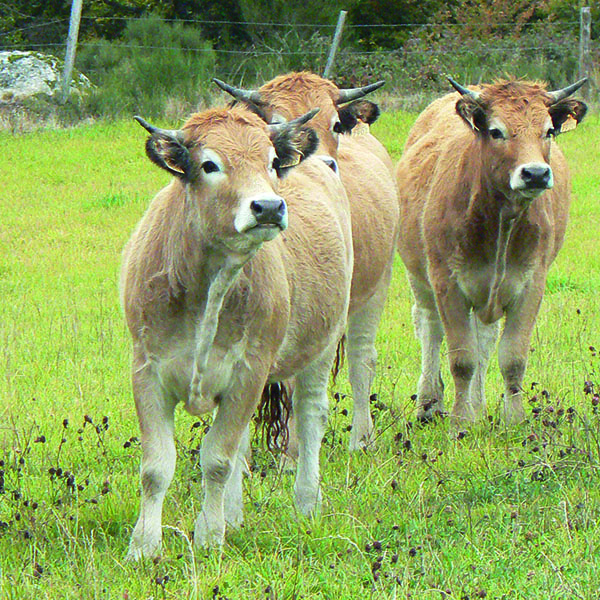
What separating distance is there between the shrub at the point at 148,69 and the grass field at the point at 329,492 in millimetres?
10296

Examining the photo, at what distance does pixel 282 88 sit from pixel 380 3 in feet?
71.2

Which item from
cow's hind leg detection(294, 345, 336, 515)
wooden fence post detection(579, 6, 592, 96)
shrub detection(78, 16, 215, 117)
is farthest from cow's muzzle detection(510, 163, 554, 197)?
wooden fence post detection(579, 6, 592, 96)

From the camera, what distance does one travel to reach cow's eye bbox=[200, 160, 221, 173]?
4.58 meters

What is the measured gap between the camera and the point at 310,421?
19.1 feet

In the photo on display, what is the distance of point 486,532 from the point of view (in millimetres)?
4727

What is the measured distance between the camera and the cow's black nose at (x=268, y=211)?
4258 millimetres

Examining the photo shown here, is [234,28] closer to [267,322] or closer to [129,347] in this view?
[129,347]

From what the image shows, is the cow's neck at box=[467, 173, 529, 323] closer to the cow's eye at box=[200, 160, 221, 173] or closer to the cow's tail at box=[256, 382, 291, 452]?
the cow's tail at box=[256, 382, 291, 452]

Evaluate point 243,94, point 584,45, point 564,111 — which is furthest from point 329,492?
point 584,45

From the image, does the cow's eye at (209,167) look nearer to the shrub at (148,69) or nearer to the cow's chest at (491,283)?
the cow's chest at (491,283)

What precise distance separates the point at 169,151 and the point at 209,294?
64 centimetres

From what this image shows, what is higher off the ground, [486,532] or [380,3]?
[486,532]

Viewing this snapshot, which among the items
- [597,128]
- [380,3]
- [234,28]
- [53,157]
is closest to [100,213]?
[53,157]

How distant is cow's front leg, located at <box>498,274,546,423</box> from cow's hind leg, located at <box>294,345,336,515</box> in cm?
163
